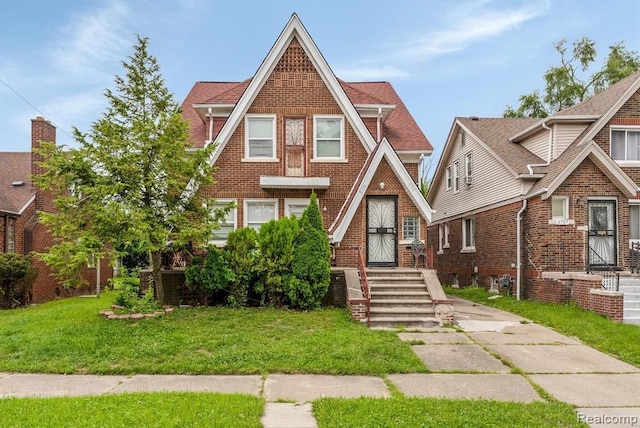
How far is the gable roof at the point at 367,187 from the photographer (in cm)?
1473

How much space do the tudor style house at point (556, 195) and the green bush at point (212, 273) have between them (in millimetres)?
9197

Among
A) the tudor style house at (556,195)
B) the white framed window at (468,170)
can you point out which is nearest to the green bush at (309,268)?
the tudor style house at (556,195)

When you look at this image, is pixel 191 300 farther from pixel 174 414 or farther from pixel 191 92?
pixel 191 92

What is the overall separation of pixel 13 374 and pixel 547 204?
556 inches

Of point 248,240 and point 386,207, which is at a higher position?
point 386,207

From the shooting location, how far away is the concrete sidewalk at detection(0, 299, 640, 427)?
647 cm

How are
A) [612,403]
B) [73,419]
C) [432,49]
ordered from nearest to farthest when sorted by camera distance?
[73,419] → [612,403] → [432,49]

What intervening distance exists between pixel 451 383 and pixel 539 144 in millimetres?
13458

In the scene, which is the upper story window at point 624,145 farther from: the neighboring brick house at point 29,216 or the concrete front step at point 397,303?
the neighboring brick house at point 29,216

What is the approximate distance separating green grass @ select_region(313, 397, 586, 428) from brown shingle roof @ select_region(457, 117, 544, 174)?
12.1 m

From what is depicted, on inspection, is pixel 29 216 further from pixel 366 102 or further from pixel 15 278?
pixel 366 102

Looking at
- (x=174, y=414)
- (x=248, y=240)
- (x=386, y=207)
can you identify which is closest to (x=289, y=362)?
(x=174, y=414)

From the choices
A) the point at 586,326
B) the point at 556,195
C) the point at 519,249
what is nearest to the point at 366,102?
the point at 556,195

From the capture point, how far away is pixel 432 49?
73.2 ft
